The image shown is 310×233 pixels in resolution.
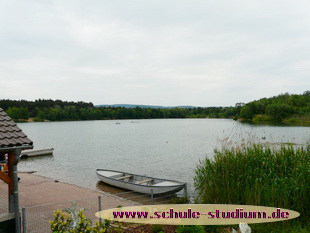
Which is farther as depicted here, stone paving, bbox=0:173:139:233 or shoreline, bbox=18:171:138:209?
shoreline, bbox=18:171:138:209

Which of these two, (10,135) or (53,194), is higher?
(10,135)

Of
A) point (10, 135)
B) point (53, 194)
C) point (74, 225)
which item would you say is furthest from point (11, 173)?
point (53, 194)

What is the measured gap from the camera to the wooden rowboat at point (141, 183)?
12594 millimetres

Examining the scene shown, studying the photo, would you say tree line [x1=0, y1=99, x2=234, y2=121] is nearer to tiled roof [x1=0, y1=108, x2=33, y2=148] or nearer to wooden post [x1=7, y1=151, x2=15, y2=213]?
tiled roof [x1=0, y1=108, x2=33, y2=148]

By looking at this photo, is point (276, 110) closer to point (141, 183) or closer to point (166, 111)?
point (141, 183)

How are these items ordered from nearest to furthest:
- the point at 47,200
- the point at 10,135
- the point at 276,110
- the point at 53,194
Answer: the point at 10,135, the point at 47,200, the point at 53,194, the point at 276,110

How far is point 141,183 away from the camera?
13922 millimetres

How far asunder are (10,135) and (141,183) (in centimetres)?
905

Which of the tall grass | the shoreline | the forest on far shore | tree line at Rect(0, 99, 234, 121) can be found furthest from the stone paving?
tree line at Rect(0, 99, 234, 121)

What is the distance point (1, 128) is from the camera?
585 centimetres

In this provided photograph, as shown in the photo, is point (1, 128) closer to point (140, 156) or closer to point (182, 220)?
point (182, 220)

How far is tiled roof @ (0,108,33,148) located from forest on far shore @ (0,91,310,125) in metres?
53.3

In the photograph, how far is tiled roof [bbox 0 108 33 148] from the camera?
5.48 m

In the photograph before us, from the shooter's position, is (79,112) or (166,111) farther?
(166,111)
